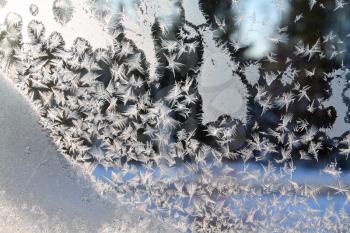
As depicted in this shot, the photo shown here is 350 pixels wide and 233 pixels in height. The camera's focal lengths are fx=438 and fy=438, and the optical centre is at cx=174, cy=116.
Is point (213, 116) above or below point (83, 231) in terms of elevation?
above

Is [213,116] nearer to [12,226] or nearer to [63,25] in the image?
[63,25]

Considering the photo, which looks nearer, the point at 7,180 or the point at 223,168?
the point at 223,168

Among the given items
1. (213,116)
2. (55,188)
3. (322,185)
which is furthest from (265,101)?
(55,188)

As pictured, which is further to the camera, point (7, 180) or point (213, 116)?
point (7, 180)

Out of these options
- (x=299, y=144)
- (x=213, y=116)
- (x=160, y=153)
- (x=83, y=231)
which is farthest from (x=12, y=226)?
(x=299, y=144)

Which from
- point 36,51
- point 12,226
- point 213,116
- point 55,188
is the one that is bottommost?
point 12,226

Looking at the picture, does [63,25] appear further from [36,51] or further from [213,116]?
[213,116]
